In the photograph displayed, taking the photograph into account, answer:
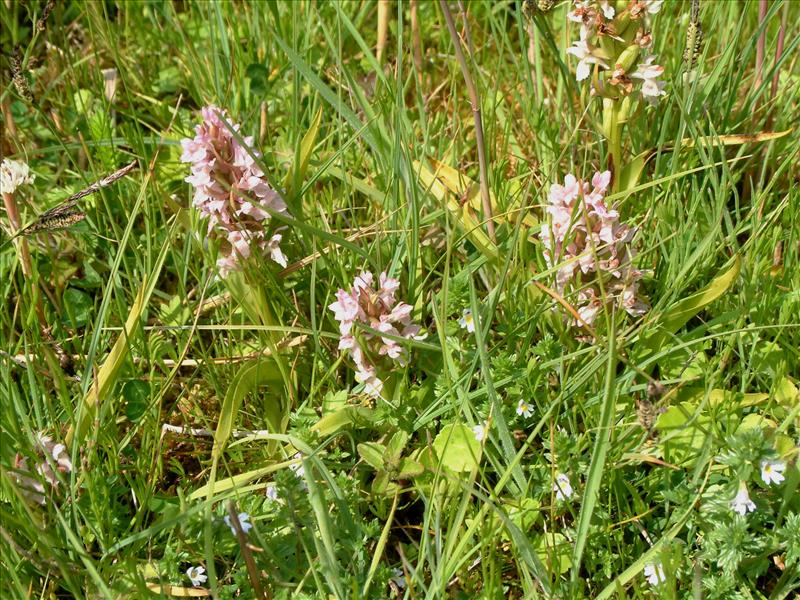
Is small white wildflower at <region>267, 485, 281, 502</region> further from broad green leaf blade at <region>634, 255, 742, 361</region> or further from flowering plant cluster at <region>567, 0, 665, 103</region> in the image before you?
flowering plant cluster at <region>567, 0, 665, 103</region>

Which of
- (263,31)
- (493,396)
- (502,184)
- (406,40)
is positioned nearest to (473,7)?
(406,40)

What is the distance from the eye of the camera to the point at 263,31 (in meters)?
2.41

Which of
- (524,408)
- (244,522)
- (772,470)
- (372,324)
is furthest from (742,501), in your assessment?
(244,522)

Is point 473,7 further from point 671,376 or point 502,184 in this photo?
point 671,376

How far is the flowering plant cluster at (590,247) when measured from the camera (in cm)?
157

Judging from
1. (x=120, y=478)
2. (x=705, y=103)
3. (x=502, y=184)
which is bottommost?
(x=120, y=478)

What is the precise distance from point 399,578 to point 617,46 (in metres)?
1.05

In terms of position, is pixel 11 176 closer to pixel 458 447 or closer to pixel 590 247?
pixel 458 447

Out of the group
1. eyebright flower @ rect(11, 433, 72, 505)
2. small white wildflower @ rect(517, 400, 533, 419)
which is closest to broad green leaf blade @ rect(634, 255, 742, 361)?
small white wildflower @ rect(517, 400, 533, 419)

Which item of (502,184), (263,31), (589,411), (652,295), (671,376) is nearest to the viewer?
(589,411)

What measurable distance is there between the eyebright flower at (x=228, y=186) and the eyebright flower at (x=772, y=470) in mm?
870

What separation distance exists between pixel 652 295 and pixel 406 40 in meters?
1.11

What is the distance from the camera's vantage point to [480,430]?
1.49 metres

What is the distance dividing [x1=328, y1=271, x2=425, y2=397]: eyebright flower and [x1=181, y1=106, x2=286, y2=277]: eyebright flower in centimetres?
19
